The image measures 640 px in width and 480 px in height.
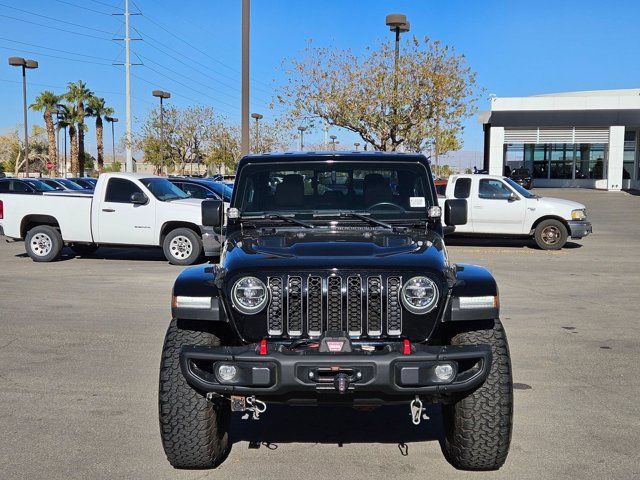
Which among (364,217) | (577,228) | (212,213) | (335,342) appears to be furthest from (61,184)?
(335,342)

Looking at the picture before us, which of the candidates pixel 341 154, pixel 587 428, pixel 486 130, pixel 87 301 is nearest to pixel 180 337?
pixel 341 154

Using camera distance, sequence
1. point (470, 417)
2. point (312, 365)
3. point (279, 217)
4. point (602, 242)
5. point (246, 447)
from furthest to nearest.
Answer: point (602, 242), point (279, 217), point (246, 447), point (470, 417), point (312, 365)

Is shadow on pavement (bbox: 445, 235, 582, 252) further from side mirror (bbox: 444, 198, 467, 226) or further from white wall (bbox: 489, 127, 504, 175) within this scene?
white wall (bbox: 489, 127, 504, 175)

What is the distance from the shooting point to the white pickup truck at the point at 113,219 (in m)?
14.4

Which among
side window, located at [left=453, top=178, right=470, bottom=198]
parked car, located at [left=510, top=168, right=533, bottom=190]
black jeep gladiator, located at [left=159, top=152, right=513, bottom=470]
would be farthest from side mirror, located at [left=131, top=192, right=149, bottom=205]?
parked car, located at [left=510, top=168, right=533, bottom=190]

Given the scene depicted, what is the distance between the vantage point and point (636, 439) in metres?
4.92

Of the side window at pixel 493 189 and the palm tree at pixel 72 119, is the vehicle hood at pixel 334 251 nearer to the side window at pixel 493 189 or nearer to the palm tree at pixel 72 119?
the side window at pixel 493 189

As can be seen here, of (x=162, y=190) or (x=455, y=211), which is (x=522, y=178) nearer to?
(x=162, y=190)

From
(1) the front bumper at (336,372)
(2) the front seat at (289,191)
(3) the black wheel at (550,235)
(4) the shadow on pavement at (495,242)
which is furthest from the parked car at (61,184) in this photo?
(1) the front bumper at (336,372)

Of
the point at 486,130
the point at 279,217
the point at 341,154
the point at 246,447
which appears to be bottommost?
the point at 246,447

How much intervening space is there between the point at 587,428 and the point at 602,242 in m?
15.4

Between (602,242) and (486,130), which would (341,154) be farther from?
(486,130)

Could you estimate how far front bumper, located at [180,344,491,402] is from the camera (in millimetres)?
3775

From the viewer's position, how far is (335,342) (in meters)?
3.95
